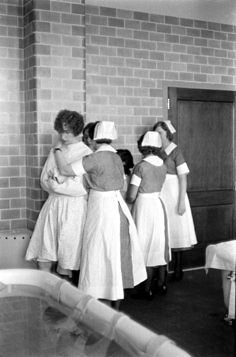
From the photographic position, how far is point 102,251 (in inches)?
129

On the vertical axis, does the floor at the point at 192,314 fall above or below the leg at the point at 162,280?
below

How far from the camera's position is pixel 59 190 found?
342 centimetres


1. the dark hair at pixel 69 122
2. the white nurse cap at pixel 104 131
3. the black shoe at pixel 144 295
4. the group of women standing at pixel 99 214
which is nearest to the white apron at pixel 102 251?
the group of women standing at pixel 99 214

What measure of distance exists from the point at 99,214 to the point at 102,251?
224 millimetres

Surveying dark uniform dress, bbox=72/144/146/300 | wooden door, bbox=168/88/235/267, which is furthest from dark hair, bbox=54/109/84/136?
wooden door, bbox=168/88/235/267

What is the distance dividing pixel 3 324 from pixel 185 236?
2.59 m

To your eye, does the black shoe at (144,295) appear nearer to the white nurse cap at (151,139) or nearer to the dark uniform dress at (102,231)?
the dark uniform dress at (102,231)

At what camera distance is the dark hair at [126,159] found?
13.0ft

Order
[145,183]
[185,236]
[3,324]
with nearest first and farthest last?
1. [3,324]
2. [145,183]
3. [185,236]

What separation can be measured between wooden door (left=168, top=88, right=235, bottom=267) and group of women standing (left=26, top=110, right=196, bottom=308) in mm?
498

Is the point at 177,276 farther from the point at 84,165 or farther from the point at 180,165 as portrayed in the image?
the point at 84,165

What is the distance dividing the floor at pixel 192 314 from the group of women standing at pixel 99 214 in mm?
215

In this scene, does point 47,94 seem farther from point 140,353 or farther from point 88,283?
point 140,353

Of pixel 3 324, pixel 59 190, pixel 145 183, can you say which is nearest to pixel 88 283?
pixel 59 190
